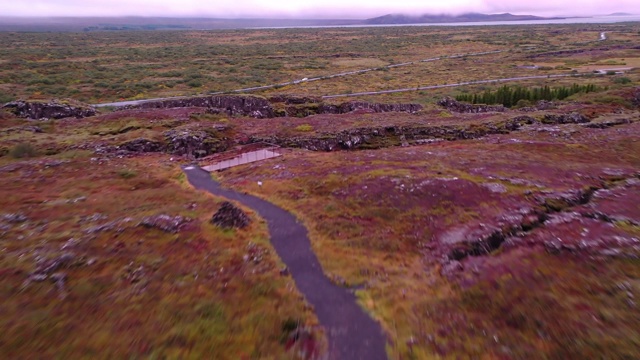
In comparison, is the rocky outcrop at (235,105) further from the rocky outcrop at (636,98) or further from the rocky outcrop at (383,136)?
the rocky outcrop at (636,98)

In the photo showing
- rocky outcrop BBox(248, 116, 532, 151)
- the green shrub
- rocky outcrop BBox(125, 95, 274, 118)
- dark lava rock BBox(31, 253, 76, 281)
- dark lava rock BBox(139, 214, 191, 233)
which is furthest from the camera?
rocky outcrop BBox(125, 95, 274, 118)

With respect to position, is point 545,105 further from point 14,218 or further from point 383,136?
point 14,218

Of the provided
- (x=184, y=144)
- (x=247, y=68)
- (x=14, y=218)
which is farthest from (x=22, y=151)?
(x=247, y=68)

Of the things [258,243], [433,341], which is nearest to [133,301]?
[258,243]

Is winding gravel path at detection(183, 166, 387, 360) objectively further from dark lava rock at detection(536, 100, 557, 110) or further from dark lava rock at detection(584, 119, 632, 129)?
dark lava rock at detection(536, 100, 557, 110)

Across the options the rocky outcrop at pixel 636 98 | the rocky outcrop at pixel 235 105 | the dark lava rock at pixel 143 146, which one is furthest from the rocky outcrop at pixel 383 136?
the rocky outcrop at pixel 636 98

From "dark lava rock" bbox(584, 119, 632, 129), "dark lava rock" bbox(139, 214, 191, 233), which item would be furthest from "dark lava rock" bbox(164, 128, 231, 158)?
"dark lava rock" bbox(584, 119, 632, 129)

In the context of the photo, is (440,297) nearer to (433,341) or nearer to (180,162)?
(433,341)
